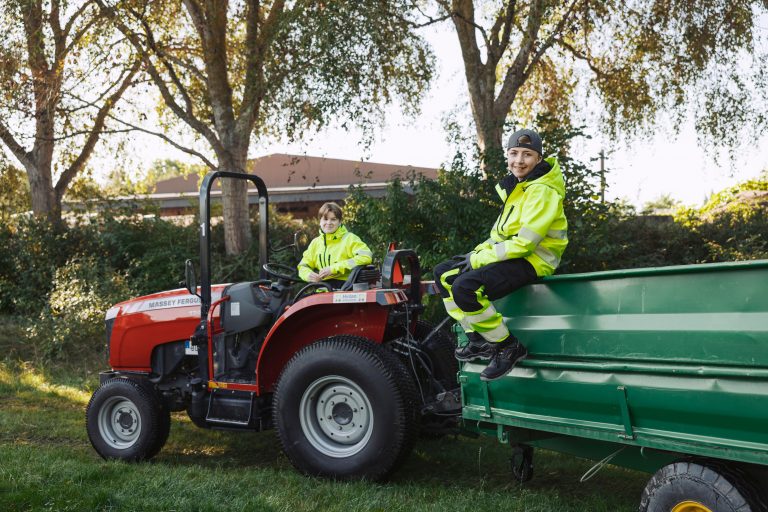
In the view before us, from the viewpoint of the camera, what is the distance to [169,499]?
13.4 feet

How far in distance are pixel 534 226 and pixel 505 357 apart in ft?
2.23

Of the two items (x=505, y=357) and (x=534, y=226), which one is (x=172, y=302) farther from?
(x=534, y=226)

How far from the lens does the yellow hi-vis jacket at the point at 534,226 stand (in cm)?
Answer: 381

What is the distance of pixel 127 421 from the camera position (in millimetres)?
5469

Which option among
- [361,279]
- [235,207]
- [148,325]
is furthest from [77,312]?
[361,279]

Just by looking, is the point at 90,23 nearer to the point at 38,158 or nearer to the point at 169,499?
the point at 38,158

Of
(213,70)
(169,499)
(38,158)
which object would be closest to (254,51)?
(213,70)

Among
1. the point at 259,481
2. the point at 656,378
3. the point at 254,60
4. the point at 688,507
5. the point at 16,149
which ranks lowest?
the point at 259,481

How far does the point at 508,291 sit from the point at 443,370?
4.76 feet

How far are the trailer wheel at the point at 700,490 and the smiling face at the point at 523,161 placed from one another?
1.65 metres

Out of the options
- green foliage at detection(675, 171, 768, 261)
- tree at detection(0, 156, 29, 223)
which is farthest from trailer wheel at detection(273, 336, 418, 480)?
tree at detection(0, 156, 29, 223)

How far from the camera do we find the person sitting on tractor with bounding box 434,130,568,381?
3.78 m

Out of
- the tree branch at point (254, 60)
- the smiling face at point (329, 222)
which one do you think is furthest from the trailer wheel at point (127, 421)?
the tree branch at point (254, 60)

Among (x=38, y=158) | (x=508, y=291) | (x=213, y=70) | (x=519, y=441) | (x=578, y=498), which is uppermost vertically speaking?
(x=213, y=70)
